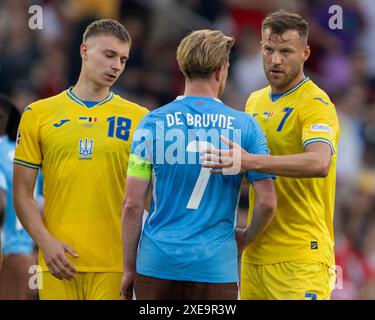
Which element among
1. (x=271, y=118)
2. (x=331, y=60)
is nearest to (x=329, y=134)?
(x=271, y=118)

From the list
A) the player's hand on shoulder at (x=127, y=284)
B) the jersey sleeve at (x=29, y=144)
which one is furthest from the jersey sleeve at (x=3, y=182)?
the player's hand on shoulder at (x=127, y=284)

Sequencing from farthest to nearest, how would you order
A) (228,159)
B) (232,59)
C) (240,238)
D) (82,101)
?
(232,59) → (82,101) → (240,238) → (228,159)

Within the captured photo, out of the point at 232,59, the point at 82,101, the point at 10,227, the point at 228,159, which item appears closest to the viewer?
the point at 228,159

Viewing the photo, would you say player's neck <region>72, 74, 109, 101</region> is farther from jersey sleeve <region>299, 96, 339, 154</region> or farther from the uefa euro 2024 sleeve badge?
jersey sleeve <region>299, 96, 339, 154</region>

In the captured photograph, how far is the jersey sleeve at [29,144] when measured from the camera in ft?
21.8

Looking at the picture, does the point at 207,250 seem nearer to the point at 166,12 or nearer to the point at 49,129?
the point at 49,129

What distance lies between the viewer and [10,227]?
28.6ft

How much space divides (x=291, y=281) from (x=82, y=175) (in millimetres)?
1564

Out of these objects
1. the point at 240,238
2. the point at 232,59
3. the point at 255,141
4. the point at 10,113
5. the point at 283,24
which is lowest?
the point at 240,238

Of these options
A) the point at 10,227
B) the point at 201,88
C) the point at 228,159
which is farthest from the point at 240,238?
the point at 10,227

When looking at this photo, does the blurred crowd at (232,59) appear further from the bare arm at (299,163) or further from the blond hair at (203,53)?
the blond hair at (203,53)

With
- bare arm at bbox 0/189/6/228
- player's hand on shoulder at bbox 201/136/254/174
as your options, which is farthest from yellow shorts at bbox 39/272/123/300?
bare arm at bbox 0/189/6/228

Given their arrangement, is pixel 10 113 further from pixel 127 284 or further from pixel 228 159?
pixel 228 159

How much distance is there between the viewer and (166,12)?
45.4 ft
